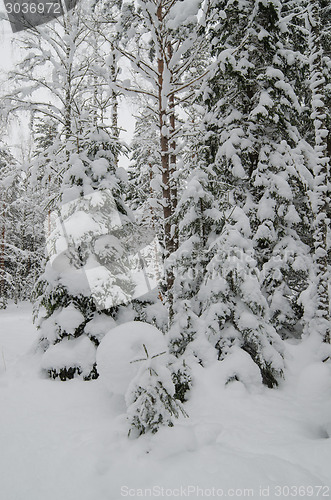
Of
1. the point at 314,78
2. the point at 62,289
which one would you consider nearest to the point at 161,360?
the point at 62,289

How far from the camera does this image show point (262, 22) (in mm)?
8148

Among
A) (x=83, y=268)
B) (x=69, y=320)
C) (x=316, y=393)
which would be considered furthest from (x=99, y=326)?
(x=316, y=393)

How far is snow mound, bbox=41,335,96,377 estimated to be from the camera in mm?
5648

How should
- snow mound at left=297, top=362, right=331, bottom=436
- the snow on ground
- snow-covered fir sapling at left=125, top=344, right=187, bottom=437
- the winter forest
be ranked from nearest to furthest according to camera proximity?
the snow on ground → the winter forest → snow-covered fir sapling at left=125, top=344, right=187, bottom=437 → snow mound at left=297, top=362, right=331, bottom=436

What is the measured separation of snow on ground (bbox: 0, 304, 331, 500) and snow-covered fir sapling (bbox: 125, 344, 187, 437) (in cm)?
14

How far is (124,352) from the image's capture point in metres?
4.24

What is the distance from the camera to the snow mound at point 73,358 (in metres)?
5.65

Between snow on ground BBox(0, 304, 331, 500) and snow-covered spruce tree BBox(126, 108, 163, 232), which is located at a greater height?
snow-covered spruce tree BBox(126, 108, 163, 232)

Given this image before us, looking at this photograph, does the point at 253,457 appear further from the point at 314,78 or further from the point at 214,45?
the point at 214,45

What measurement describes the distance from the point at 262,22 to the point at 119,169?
571 centimetres

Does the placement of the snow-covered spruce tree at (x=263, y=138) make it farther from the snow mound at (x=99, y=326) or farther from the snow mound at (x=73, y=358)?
the snow mound at (x=73, y=358)

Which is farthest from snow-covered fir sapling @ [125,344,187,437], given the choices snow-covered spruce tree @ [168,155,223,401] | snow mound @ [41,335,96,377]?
snow mound @ [41,335,96,377]

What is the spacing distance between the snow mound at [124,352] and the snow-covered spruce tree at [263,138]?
4192mm

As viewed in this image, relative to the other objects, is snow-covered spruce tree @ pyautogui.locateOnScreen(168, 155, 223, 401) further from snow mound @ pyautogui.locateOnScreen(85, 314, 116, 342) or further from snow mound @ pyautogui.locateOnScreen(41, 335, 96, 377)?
snow mound @ pyautogui.locateOnScreen(41, 335, 96, 377)
